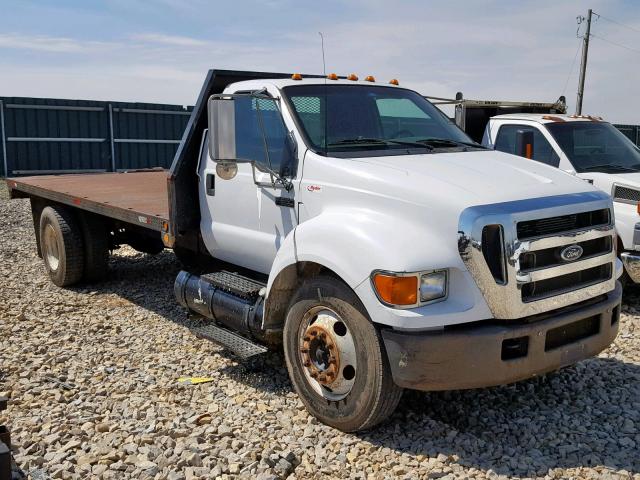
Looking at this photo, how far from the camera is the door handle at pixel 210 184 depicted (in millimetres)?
5559

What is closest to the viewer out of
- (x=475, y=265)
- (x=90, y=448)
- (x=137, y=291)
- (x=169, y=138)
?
(x=475, y=265)

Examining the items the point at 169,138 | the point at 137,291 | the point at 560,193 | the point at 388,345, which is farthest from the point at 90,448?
the point at 169,138

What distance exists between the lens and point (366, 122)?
5.09 meters

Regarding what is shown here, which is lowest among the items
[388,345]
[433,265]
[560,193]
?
[388,345]

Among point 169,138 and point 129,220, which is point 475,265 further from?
point 169,138

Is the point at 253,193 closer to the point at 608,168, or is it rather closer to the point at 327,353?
the point at 327,353

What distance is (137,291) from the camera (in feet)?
26.3

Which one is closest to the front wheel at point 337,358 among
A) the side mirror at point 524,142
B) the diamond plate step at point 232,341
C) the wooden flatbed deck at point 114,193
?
the diamond plate step at point 232,341

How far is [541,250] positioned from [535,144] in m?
4.60

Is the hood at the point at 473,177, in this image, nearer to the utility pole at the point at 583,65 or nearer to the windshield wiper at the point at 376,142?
the windshield wiper at the point at 376,142

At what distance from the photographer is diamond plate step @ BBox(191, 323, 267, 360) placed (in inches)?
193

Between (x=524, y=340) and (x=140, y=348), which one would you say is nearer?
(x=524, y=340)

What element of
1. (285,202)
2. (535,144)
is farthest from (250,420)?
(535,144)

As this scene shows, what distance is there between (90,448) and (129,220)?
2.81 metres
